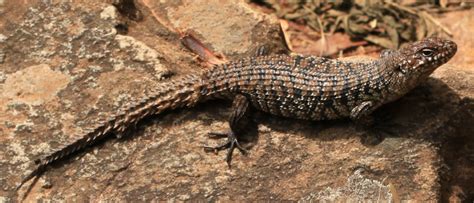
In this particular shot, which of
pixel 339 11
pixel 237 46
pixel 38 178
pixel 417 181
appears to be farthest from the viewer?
pixel 339 11

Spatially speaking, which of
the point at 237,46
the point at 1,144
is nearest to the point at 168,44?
the point at 237,46

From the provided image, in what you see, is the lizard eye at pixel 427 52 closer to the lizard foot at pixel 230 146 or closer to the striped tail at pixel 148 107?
the lizard foot at pixel 230 146

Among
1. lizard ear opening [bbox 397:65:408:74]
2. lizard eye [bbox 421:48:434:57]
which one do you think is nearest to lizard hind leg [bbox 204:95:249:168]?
lizard ear opening [bbox 397:65:408:74]

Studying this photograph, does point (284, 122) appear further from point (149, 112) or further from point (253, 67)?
point (149, 112)

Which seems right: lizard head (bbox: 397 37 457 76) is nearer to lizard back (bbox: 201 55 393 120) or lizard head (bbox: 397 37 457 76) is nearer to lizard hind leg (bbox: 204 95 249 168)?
lizard back (bbox: 201 55 393 120)

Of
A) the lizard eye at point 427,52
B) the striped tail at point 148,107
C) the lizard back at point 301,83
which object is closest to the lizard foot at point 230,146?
the lizard back at point 301,83

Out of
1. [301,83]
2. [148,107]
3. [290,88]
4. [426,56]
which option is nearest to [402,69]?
[426,56]
